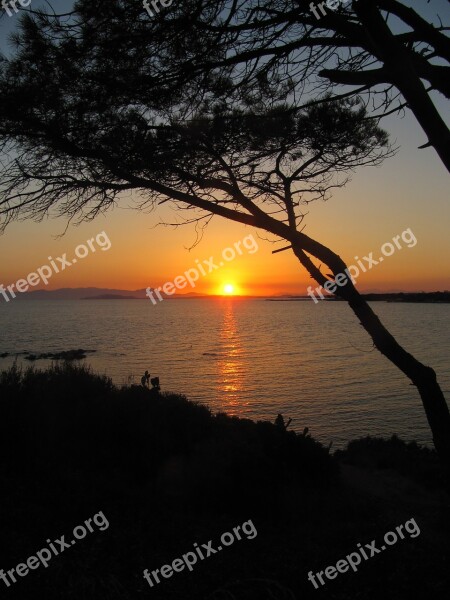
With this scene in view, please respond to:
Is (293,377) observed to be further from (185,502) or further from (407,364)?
(407,364)

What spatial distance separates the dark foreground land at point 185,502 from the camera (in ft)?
12.2

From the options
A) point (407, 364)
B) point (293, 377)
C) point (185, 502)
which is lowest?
point (293, 377)

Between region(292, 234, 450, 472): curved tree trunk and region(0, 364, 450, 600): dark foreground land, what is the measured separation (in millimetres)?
1099

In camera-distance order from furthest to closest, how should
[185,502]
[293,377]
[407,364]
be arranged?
[293,377] → [185,502] → [407,364]

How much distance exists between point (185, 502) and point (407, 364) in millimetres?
3105

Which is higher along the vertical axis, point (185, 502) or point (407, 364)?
point (407, 364)

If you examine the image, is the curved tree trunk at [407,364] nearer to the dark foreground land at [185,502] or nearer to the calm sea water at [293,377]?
the dark foreground land at [185,502]

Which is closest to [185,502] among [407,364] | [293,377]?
[407,364]

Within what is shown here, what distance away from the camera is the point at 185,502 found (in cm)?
587

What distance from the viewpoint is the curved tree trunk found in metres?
4.24

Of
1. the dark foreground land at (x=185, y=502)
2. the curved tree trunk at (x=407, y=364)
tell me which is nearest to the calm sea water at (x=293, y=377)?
the dark foreground land at (x=185, y=502)

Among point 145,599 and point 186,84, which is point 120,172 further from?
point 145,599

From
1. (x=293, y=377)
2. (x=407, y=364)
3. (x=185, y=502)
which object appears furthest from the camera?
(x=293, y=377)

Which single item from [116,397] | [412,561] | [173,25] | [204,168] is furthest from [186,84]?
[116,397]
